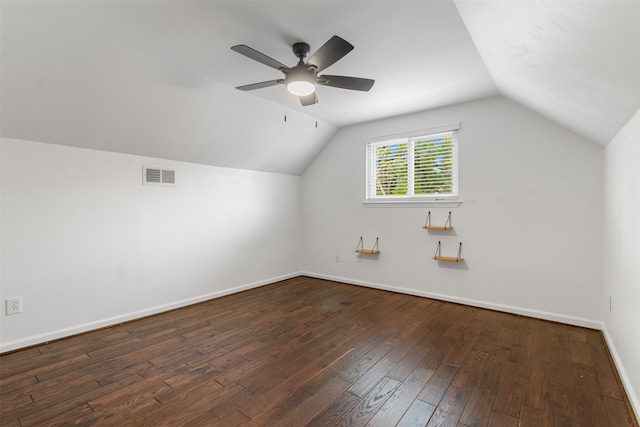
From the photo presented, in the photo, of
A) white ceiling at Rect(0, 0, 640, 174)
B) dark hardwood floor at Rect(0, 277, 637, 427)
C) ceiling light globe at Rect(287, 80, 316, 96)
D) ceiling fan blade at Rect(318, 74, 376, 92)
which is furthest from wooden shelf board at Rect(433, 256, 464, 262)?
ceiling light globe at Rect(287, 80, 316, 96)

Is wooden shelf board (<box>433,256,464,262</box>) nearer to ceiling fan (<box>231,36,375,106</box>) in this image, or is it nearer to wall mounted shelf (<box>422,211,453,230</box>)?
wall mounted shelf (<box>422,211,453,230</box>)

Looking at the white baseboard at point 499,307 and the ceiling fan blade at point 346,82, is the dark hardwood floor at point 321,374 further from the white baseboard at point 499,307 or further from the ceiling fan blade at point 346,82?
the ceiling fan blade at point 346,82

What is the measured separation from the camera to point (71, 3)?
6.27 ft

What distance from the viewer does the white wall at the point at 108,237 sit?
2768 millimetres

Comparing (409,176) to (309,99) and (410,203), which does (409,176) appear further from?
(309,99)

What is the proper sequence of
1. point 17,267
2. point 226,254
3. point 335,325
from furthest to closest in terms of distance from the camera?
point 226,254 < point 335,325 < point 17,267

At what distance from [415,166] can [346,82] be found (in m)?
2.22

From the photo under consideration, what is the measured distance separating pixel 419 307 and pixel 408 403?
2.00 metres

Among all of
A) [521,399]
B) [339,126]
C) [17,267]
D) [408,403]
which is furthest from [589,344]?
[17,267]

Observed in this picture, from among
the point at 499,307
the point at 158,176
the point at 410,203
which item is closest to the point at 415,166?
the point at 410,203

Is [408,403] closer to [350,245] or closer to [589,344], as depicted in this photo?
[589,344]

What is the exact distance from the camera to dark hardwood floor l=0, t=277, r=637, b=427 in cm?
185

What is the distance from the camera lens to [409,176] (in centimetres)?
447

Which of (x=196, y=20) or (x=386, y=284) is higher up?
(x=196, y=20)
